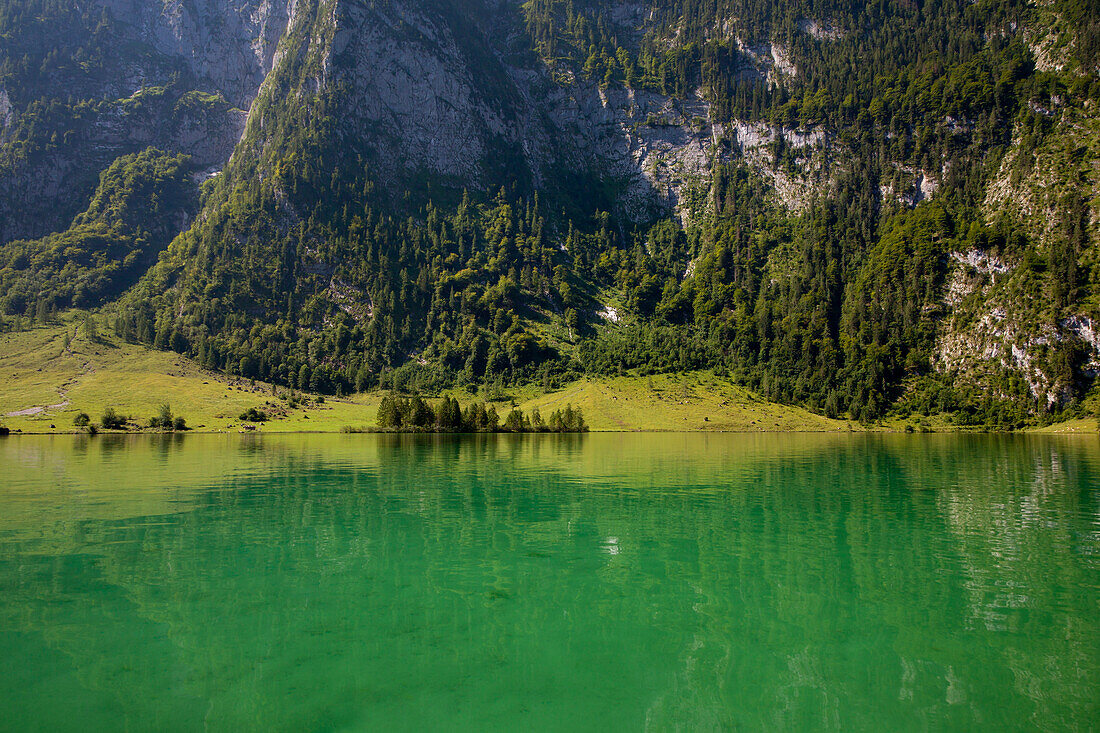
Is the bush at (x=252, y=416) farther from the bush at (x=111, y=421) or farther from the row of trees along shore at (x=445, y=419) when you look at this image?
the row of trees along shore at (x=445, y=419)

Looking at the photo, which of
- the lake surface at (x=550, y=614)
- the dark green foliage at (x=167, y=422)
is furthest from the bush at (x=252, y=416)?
the lake surface at (x=550, y=614)

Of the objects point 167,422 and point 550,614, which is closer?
point 550,614

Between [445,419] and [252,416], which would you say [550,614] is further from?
[252,416]

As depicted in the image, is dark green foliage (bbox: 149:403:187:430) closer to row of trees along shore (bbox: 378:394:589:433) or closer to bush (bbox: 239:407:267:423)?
bush (bbox: 239:407:267:423)

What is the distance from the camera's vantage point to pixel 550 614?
71.3ft

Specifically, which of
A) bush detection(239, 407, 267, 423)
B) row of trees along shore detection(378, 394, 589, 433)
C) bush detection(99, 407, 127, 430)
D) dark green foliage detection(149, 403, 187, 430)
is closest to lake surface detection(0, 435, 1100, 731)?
row of trees along shore detection(378, 394, 589, 433)

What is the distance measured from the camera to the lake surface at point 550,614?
15.1 m

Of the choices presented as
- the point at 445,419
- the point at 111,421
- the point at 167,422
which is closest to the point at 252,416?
the point at 167,422

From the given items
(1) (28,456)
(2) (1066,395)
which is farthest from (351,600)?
(2) (1066,395)

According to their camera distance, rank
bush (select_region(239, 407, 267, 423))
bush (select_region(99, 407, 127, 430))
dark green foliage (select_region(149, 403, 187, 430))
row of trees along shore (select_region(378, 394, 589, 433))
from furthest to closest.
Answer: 1. bush (select_region(239, 407, 267, 423))
2. dark green foliage (select_region(149, 403, 187, 430))
3. row of trees along shore (select_region(378, 394, 589, 433))
4. bush (select_region(99, 407, 127, 430))

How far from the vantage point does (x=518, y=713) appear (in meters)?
14.6

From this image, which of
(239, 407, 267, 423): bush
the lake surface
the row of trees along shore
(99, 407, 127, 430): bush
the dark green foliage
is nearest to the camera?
the lake surface

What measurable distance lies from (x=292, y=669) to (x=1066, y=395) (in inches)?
10092

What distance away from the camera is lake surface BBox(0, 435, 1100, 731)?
15109 millimetres
